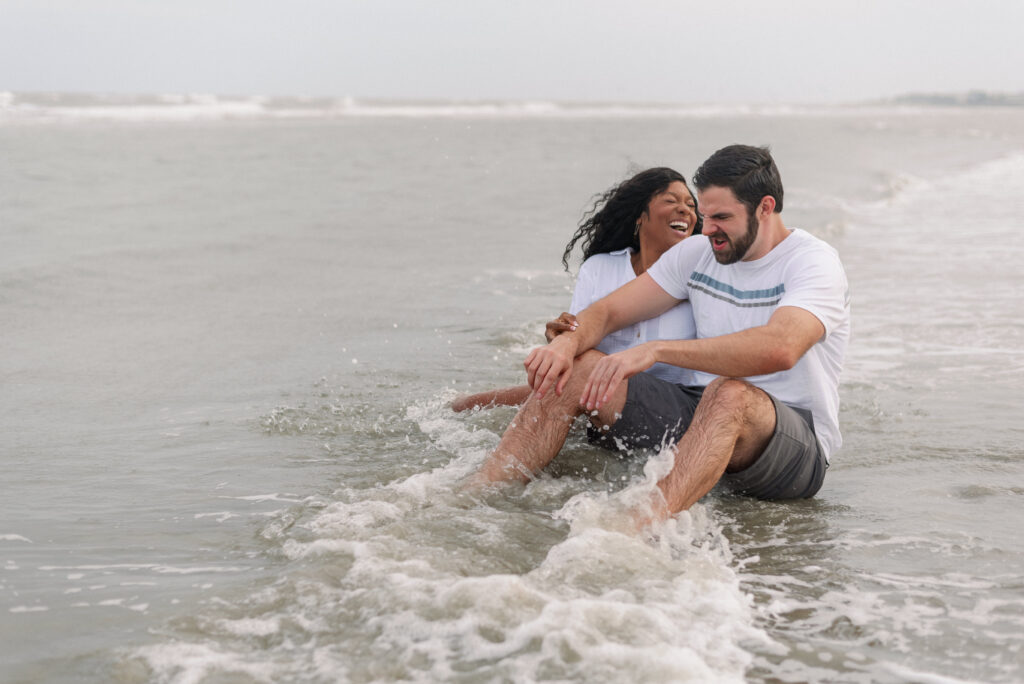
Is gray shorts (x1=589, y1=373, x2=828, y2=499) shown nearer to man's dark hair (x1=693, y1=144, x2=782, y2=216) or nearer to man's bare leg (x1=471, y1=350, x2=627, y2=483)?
man's bare leg (x1=471, y1=350, x2=627, y2=483)

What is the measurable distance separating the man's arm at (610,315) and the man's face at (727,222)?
610 millimetres

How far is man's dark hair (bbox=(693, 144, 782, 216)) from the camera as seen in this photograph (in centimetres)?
458

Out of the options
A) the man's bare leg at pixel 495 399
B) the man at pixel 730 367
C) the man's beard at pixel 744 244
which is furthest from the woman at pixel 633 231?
the man's beard at pixel 744 244

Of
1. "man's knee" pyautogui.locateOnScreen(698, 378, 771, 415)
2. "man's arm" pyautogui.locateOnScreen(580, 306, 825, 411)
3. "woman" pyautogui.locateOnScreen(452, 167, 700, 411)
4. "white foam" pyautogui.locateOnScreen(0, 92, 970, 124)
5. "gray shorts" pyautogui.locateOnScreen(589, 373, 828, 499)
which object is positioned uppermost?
"white foam" pyautogui.locateOnScreen(0, 92, 970, 124)

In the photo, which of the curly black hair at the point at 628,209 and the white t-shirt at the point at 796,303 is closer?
the white t-shirt at the point at 796,303

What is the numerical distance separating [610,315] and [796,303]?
3.60 feet

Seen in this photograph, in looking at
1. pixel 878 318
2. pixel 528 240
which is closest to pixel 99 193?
pixel 528 240

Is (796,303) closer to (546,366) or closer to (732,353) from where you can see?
(732,353)

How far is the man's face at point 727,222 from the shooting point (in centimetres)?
461

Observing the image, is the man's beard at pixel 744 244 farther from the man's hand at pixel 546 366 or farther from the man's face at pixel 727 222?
the man's hand at pixel 546 366

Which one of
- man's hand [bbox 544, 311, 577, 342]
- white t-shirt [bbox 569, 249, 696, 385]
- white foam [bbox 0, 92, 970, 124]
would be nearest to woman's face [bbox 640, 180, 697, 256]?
white t-shirt [bbox 569, 249, 696, 385]

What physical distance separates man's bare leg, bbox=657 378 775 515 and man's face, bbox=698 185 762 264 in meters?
0.62

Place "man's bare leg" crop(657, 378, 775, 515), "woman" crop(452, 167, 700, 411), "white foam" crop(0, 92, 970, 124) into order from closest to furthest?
"man's bare leg" crop(657, 378, 775, 515), "woman" crop(452, 167, 700, 411), "white foam" crop(0, 92, 970, 124)

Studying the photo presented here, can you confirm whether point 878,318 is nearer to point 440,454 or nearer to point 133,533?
point 440,454
